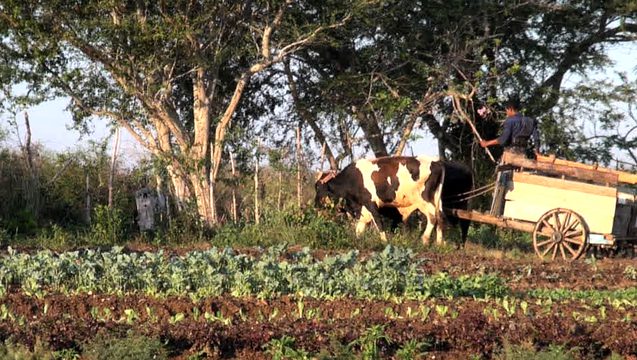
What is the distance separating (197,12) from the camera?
674 inches

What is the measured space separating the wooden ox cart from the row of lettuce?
14.9 ft

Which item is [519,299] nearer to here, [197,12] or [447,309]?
[447,309]

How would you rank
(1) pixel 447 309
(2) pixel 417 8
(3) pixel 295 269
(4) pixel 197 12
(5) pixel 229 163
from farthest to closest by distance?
(2) pixel 417 8, (5) pixel 229 163, (4) pixel 197 12, (3) pixel 295 269, (1) pixel 447 309

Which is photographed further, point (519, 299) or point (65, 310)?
point (519, 299)

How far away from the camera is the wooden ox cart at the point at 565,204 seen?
1481cm

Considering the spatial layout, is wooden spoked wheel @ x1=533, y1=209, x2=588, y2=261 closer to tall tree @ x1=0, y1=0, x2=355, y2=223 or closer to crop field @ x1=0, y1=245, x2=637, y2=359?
crop field @ x1=0, y1=245, x2=637, y2=359

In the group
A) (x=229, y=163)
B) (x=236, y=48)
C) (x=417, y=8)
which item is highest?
(x=417, y=8)

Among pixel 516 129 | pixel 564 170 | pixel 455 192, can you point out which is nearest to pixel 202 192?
pixel 455 192

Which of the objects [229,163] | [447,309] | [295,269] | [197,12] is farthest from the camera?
[229,163]

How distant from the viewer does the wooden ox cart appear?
1481cm

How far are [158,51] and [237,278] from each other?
7924 millimetres

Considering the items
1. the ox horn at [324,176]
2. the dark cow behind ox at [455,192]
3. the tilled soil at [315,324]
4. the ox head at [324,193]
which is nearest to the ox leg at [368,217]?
the dark cow behind ox at [455,192]

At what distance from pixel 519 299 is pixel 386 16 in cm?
1015

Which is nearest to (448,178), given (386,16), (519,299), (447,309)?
(386,16)
